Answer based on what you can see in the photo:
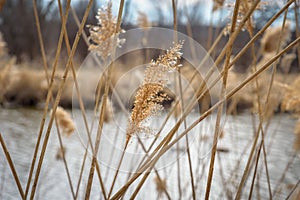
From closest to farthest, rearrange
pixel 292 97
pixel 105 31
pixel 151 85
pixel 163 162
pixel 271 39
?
pixel 151 85
pixel 105 31
pixel 163 162
pixel 292 97
pixel 271 39

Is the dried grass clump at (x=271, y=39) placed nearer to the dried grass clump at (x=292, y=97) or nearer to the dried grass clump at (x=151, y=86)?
the dried grass clump at (x=292, y=97)

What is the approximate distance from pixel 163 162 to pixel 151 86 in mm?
345

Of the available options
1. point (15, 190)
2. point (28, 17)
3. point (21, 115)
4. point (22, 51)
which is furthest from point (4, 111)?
point (28, 17)

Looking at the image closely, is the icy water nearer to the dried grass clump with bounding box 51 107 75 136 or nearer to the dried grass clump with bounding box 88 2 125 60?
the dried grass clump with bounding box 51 107 75 136

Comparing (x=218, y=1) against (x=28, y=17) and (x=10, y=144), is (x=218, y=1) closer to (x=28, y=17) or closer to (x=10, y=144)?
(x=10, y=144)

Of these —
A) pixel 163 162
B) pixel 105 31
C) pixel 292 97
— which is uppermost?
pixel 105 31

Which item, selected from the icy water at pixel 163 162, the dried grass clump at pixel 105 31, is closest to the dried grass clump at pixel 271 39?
the icy water at pixel 163 162

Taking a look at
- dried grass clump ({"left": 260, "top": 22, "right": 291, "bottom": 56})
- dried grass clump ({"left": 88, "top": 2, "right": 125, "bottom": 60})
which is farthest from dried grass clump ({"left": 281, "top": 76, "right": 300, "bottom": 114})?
dried grass clump ({"left": 88, "top": 2, "right": 125, "bottom": 60})

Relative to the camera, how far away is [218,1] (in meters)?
0.79

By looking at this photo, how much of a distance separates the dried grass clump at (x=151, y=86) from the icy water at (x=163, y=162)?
247 mm

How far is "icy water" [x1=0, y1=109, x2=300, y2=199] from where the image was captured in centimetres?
100

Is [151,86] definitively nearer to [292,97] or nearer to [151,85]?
[151,85]

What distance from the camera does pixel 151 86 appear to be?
1.40 feet

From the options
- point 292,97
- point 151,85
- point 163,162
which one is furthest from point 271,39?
point 151,85
